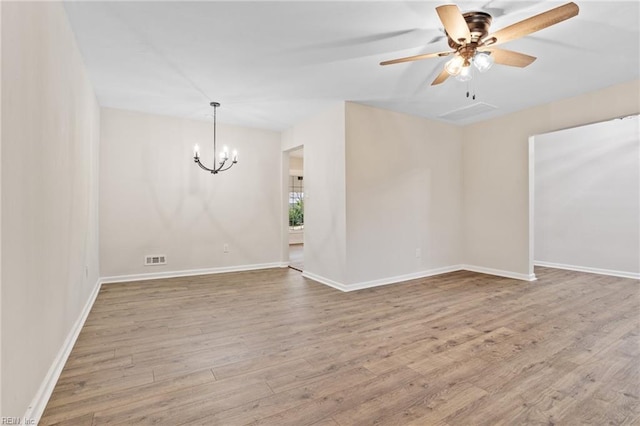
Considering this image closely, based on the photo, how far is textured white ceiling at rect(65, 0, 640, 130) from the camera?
2318 mm

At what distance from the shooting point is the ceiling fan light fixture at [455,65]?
2.35m

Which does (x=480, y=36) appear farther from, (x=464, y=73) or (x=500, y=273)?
(x=500, y=273)

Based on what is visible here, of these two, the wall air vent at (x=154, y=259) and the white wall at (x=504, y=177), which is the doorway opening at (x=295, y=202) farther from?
the white wall at (x=504, y=177)

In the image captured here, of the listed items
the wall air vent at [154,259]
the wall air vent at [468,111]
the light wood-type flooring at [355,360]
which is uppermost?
the wall air vent at [468,111]

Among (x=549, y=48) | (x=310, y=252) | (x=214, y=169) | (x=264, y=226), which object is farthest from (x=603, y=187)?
(x=214, y=169)

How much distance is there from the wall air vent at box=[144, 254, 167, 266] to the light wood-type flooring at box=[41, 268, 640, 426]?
2.79 ft

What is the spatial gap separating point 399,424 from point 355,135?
345 centimetres

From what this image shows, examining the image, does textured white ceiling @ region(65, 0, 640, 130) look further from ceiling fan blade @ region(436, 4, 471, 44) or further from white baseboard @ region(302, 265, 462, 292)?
white baseboard @ region(302, 265, 462, 292)

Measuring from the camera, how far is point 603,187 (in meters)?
5.22

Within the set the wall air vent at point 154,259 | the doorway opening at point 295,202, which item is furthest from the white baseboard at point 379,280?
the doorway opening at point 295,202

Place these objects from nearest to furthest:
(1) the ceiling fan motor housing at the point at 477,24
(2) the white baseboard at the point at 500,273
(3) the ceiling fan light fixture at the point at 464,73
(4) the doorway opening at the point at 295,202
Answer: (1) the ceiling fan motor housing at the point at 477,24 < (3) the ceiling fan light fixture at the point at 464,73 < (2) the white baseboard at the point at 500,273 < (4) the doorway opening at the point at 295,202

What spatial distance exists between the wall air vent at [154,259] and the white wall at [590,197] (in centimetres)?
675

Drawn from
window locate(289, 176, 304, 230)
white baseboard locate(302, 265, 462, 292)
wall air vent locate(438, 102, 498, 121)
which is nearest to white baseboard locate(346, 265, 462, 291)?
white baseboard locate(302, 265, 462, 292)

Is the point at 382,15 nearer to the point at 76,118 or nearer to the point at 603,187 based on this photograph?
the point at 76,118
